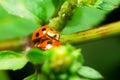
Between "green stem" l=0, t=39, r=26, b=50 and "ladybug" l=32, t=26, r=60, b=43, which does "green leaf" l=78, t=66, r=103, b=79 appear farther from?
"green stem" l=0, t=39, r=26, b=50

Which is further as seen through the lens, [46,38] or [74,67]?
[46,38]

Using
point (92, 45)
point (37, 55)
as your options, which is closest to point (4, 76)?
point (92, 45)

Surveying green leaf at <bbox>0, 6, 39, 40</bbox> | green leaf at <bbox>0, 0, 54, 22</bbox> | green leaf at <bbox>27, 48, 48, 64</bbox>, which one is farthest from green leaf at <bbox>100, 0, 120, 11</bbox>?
green leaf at <bbox>0, 6, 39, 40</bbox>

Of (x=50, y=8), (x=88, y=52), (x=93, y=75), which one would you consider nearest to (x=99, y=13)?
(x=50, y=8)

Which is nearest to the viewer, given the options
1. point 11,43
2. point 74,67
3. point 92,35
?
point 74,67

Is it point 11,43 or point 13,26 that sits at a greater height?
point 13,26

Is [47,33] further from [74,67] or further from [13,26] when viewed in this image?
[13,26]

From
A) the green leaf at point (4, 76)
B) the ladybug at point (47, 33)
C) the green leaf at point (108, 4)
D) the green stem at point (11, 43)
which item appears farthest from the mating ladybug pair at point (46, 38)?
the green leaf at point (4, 76)
